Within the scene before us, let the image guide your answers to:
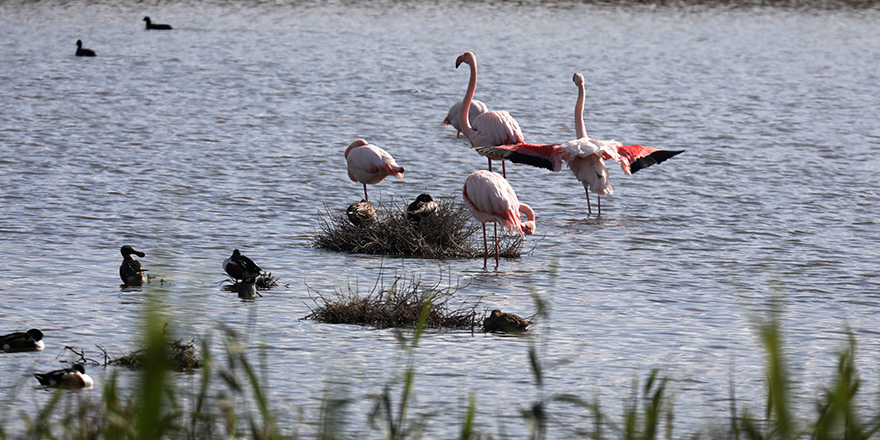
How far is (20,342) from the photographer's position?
725 cm

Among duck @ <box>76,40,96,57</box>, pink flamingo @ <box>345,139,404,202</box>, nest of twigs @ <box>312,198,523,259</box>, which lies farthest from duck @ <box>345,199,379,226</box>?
duck @ <box>76,40,96,57</box>

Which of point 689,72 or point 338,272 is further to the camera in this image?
point 689,72

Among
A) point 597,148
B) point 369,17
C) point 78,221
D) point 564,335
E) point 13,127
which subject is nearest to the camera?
point 564,335

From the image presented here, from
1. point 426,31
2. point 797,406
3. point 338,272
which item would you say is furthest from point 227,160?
point 426,31

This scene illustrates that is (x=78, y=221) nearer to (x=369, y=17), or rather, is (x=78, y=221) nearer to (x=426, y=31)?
(x=426, y=31)

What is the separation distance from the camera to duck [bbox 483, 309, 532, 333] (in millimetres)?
8055

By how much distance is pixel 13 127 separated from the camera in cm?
1944

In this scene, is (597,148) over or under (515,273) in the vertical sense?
over

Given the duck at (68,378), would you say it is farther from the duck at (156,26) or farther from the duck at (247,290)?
the duck at (156,26)

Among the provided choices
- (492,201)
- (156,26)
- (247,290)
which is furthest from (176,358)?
(156,26)

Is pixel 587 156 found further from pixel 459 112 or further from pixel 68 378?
pixel 68 378


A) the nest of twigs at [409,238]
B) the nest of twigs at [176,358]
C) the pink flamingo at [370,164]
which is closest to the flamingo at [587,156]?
the pink flamingo at [370,164]

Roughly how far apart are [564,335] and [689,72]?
23595mm

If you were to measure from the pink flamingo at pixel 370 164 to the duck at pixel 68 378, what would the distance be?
600 cm
